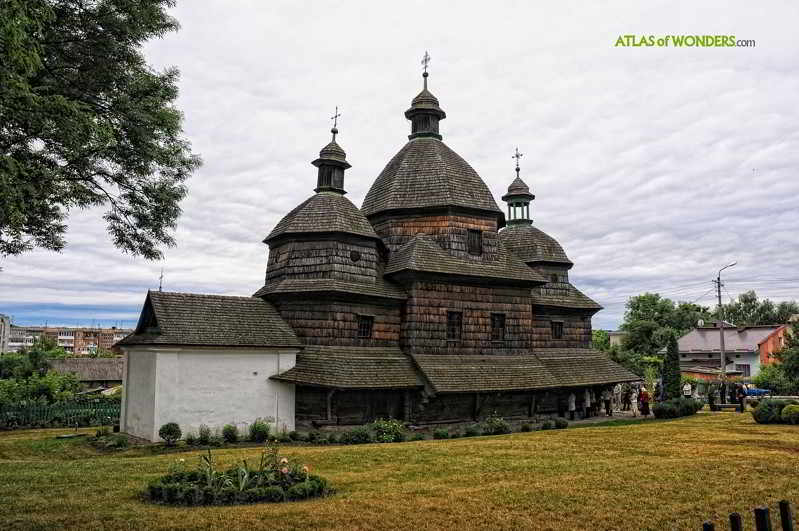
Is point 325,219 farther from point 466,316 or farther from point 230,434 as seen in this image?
point 230,434

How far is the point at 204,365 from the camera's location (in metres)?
19.0

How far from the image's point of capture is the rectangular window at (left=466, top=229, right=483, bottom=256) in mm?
24875

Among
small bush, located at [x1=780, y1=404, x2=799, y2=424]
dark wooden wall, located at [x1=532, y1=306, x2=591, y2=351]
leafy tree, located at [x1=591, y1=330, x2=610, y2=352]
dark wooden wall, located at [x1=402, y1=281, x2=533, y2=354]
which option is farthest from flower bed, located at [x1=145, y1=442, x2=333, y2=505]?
leafy tree, located at [x1=591, y1=330, x2=610, y2=352]

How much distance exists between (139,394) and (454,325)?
12544 millimetres

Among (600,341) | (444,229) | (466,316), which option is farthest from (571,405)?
(600,341)

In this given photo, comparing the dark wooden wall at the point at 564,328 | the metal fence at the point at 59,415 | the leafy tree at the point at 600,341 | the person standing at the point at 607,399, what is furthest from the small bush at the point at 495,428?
the leafy tree at the point at 600,341

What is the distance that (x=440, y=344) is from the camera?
75.0ft

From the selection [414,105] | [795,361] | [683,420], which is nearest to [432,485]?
[683,420]

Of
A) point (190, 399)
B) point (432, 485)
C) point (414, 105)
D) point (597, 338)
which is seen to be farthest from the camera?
point (597, 338)

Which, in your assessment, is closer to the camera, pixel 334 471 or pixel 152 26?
pixel 152 26

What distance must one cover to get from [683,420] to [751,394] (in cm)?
1916

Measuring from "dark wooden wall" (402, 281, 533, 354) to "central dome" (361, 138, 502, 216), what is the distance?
3.96m

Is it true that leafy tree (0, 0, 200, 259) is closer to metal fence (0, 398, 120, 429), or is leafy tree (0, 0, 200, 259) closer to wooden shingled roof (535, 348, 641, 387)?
metal fence (0, 398, 120, 429)

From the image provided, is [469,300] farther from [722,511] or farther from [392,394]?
[722,511]
